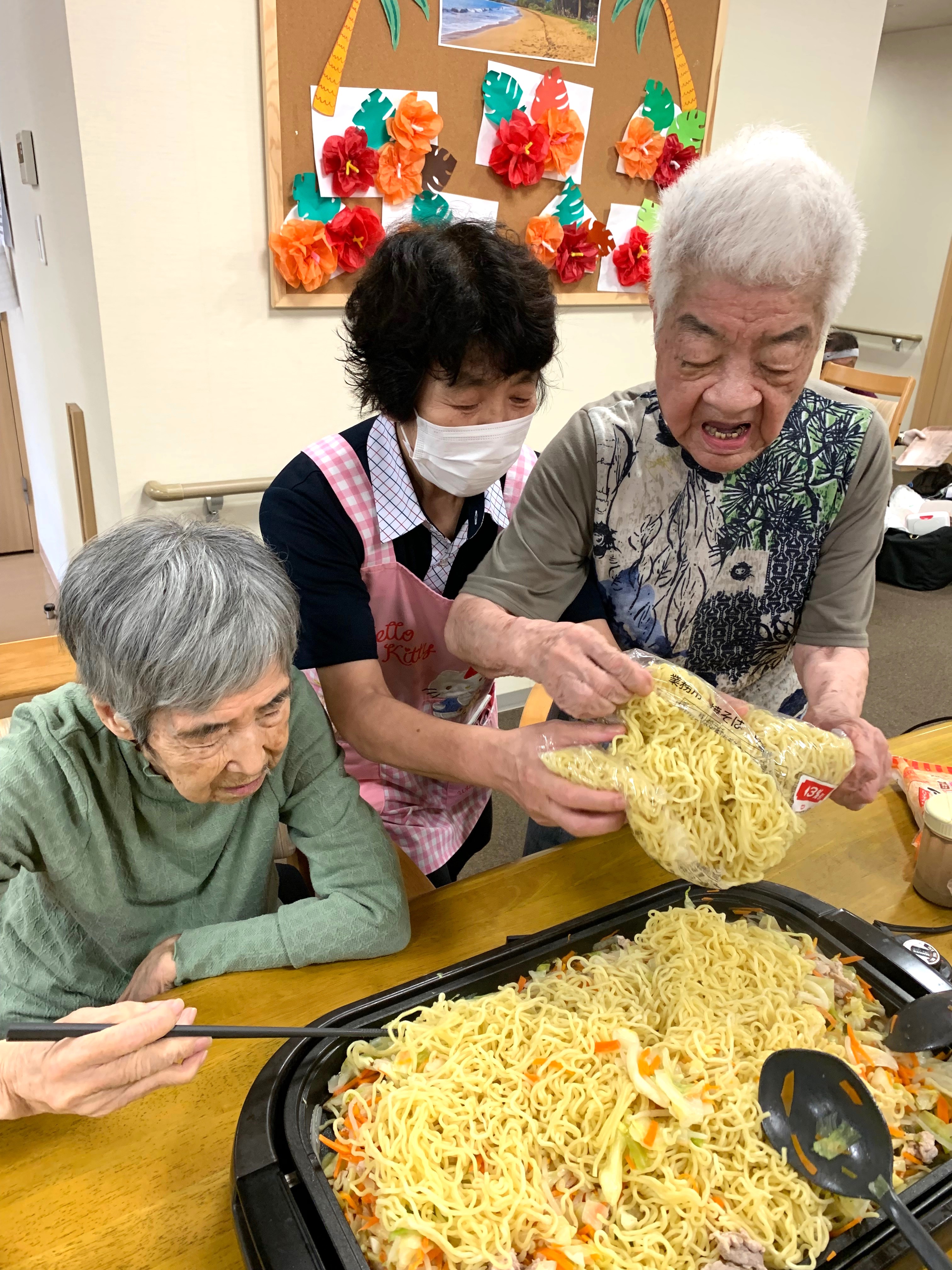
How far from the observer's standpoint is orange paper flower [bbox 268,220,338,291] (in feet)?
8.97

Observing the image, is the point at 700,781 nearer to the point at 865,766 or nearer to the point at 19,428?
the point at 865,766

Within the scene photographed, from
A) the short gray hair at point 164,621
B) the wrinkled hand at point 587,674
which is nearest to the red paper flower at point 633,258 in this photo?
the wrinkled hand at point 587,674

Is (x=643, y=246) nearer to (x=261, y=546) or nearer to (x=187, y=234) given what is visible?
(x=187, y=234)

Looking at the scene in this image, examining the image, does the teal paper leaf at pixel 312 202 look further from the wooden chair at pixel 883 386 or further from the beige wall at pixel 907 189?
the beige wall at pixel 907 189

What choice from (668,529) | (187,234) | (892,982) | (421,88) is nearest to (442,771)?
(668,529)

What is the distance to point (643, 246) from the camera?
3.50m

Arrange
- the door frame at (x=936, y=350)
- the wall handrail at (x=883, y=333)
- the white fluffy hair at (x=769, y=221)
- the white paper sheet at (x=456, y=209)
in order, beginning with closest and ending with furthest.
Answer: the white fluffy hair at (x=769, y=221) → the white paper sheet at (x=456, y=209) → the door frame at (x=936, y=350) → the wall handrail at (x=883, y=333)

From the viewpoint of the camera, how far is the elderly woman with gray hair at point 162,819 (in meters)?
1.07

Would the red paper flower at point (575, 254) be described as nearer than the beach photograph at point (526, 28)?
No

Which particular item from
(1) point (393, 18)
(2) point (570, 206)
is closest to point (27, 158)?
(1) point (393, 18)

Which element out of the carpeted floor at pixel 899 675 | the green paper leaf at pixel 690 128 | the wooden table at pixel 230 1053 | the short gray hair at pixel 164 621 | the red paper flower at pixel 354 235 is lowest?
the carpeted floor at pixel 899 675

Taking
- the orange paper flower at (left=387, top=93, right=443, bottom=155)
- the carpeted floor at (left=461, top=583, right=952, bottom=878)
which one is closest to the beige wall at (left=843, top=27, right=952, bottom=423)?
the carpeted floor at (left=461, top=583, right=952, bottom=878)

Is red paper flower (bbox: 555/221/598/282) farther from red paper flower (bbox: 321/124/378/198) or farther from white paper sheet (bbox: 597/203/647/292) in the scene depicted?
red paper flower (bbox: 321/124/378/198)

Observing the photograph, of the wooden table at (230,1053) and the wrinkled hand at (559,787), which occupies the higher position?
the wrinkled hand at (559,787)
